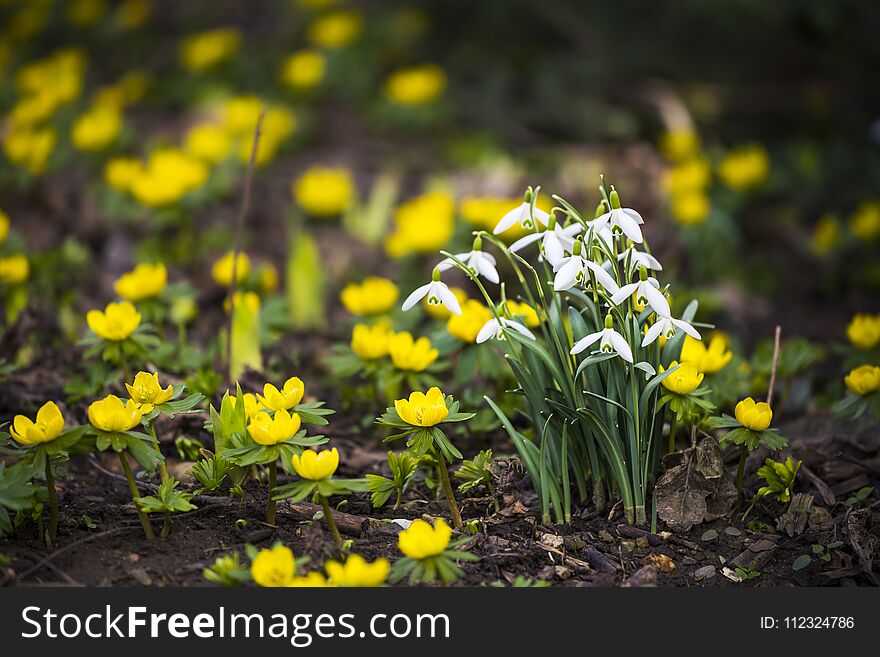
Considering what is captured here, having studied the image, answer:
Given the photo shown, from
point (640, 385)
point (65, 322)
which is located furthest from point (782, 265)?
point (65, 322)

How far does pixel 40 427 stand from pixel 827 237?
3.15 m

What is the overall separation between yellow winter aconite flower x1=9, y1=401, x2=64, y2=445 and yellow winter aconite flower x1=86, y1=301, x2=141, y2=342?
1.67ft

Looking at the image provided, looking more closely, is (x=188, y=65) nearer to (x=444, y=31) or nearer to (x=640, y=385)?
(x=444, y=31)

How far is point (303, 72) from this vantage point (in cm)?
467

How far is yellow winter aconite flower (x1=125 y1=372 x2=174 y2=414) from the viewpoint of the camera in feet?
6.23

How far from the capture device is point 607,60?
14.9 feet

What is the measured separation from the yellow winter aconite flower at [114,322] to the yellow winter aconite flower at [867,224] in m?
2.89

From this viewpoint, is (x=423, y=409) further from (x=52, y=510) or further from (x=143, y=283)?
(x=143, y=283)

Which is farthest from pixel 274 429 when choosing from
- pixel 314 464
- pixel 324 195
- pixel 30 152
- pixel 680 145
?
pixel 680 145

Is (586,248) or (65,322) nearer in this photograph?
(586,248)

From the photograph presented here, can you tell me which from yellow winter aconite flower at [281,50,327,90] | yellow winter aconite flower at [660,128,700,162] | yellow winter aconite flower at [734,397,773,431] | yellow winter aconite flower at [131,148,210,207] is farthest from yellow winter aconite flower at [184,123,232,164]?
yellow winter aconite flower at [734,397,773,431]

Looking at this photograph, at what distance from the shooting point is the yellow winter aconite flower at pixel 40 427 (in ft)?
5.86

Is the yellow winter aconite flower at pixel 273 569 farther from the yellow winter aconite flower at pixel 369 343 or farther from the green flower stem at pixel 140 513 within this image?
the yellow winter aconite flower at pixel 369 343

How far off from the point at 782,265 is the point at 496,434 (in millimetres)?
2050
